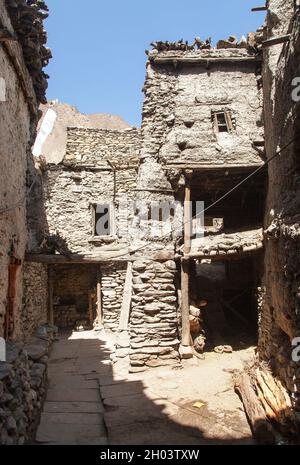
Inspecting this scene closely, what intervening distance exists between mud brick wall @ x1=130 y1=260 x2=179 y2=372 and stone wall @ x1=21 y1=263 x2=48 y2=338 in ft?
10.6

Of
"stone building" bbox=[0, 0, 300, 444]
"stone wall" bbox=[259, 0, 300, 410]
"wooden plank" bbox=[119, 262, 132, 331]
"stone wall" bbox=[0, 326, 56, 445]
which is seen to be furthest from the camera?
"wooden plank" bbox=[119, 262, 132, 331]

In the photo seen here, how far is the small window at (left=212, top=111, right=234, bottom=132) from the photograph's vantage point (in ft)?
31.1

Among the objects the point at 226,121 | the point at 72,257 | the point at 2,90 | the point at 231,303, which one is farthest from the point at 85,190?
the point at 2,90

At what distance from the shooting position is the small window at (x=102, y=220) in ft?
50.8

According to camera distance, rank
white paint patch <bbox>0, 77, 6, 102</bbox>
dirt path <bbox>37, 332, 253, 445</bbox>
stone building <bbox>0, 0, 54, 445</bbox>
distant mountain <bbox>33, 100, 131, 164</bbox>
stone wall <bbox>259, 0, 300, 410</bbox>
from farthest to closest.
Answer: distant mountain <bbox>33, 100, 131, 164</bbox> → white paint patch <bbox>0, 77, 6, 102</bbox> → stone wall <bbox>259, 0, 300, 410</bbox> → dirt path <bbox>37, 332, 253, 445</bbox> → stone building <bbox>0, 0, 54, 445</bbox>

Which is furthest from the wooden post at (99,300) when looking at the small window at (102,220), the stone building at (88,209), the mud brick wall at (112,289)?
the small window at (102,220)

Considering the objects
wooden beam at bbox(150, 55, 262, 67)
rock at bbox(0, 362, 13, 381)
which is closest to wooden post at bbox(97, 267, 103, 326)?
wooden beam at bbox(150, 55, 262, 67)

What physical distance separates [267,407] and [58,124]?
38.5m

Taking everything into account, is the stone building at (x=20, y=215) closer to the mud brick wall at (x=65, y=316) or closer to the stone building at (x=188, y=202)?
the stone building at (x=188, y=202)

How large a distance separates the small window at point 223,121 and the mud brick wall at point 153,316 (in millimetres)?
4193

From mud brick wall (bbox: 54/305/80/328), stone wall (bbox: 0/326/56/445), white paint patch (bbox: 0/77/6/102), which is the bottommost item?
mud brick wall (bbox: 54/305/80/328)

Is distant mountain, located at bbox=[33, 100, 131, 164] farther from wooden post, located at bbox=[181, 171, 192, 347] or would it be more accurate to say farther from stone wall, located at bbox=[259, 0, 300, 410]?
stone wall, located at bbox=[259, 0, 300, 410]

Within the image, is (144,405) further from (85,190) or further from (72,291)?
(85,190)
